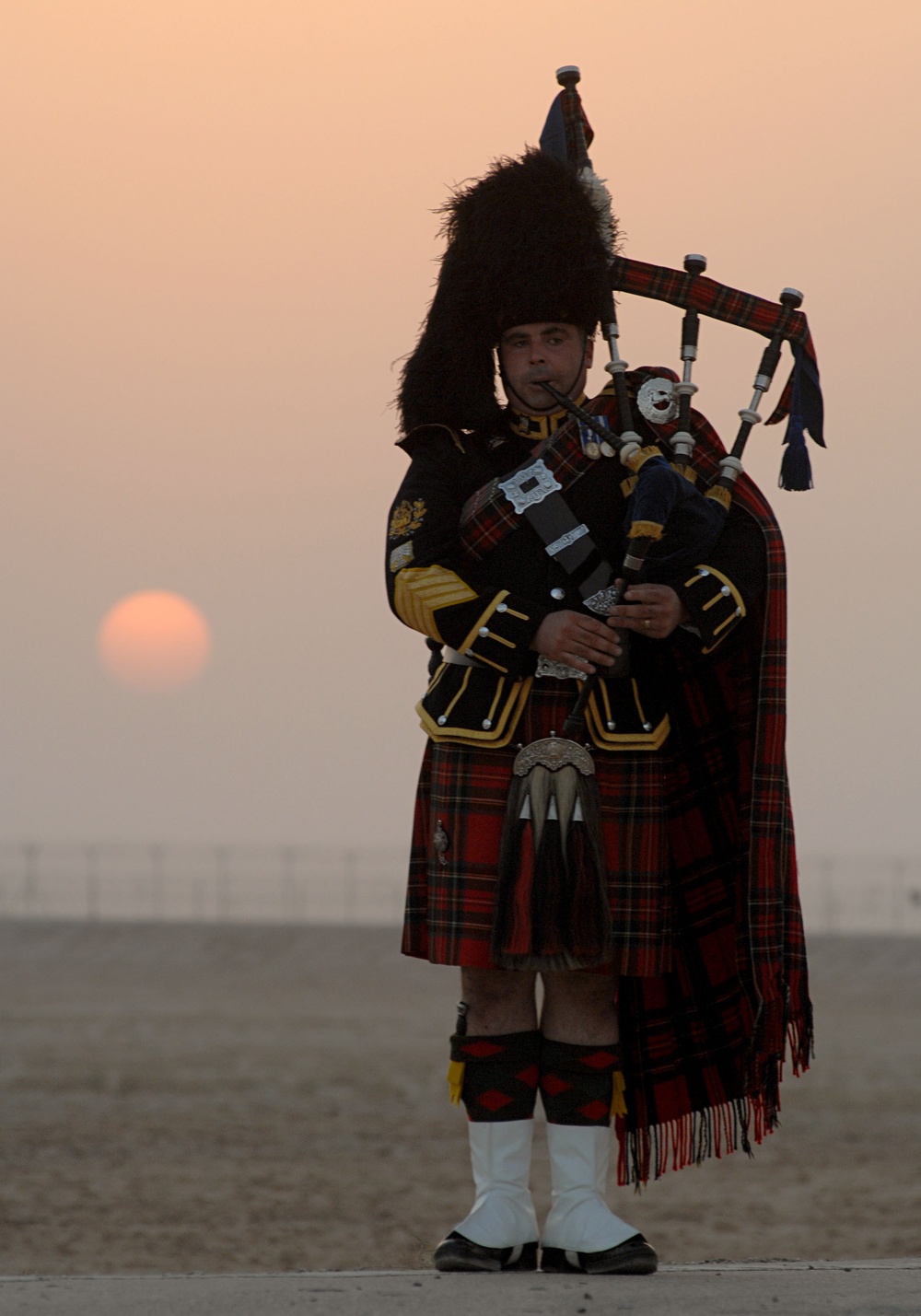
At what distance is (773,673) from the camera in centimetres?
387

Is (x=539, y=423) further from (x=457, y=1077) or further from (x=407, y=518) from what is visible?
→ (x=457, y=1077)

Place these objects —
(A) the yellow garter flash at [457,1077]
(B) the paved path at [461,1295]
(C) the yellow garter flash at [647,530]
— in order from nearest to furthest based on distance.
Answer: (B) the paved path at [461,1295] → (C) the yellow garter flash at [647,530] → (A) the yellow garter flash at [457,1077]

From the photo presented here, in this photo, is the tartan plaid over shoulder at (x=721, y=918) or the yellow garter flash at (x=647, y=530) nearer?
the yellow garter flash at (x=647, y=530)

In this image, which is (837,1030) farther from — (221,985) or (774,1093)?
(774,1093)

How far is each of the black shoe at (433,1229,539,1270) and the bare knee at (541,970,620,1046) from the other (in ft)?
1.48

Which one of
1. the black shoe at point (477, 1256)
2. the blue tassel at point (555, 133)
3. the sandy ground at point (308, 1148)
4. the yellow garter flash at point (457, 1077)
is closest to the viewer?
the black shoe at point (477, 1256)

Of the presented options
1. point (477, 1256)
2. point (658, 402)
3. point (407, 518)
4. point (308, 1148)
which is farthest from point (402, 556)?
point (308, 1148)

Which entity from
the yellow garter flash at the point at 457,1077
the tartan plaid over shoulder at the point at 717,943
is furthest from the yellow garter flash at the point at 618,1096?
the yellow garter flash at the point at 457,1077

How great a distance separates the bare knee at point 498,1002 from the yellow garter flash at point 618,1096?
23cm

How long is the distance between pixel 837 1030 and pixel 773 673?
12.4 meters

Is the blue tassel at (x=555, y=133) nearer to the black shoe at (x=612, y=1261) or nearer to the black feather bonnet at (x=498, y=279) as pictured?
the black feather bonnet at (x=498, y=279)

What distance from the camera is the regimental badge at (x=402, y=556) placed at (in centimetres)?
381

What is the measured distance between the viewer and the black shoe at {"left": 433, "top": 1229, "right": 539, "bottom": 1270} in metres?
3.71

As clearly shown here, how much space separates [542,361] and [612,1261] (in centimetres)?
192
